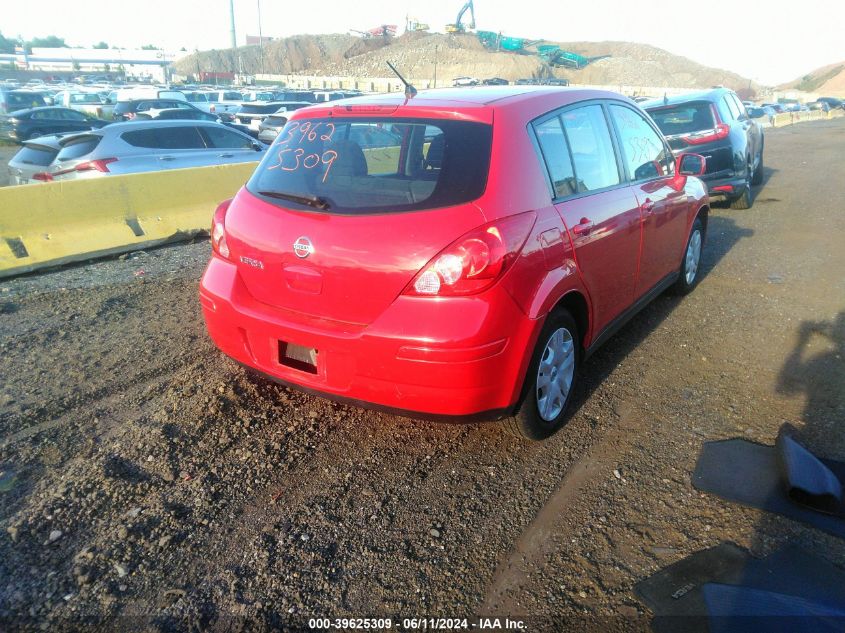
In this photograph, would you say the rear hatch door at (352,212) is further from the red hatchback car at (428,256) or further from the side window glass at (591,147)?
the side window glass at (591,147)

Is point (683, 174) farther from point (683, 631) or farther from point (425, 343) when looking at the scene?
point (683, 631)

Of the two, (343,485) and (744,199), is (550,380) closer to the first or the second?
(343,485)

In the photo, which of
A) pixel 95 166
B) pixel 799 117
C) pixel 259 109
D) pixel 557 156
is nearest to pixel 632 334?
pixel 557 156

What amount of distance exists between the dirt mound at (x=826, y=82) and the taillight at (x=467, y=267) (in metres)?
109

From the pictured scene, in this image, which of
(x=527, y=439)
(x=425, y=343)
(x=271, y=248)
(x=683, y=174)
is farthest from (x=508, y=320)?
(x=683, y=174)

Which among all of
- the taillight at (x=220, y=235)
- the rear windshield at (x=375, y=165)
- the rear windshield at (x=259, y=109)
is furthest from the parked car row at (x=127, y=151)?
the rear windshield at (x=259, y=109)

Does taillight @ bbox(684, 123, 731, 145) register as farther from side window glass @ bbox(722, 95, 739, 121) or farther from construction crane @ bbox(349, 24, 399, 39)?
construction crane @ bbox(349, 24, 399, 39)

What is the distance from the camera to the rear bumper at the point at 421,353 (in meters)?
2.83

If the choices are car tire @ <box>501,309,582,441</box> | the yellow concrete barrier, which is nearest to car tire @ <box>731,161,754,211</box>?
the yellow concrete barrier

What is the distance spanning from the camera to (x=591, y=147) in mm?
3938

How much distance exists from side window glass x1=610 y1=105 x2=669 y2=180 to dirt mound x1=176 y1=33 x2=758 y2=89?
79.3m

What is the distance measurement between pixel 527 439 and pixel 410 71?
286ft

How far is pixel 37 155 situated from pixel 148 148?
1.53 m

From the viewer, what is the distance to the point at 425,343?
2832 millimetres
